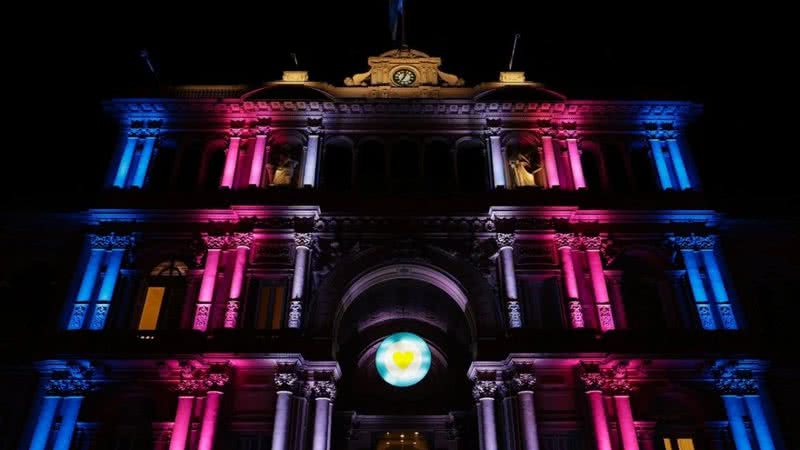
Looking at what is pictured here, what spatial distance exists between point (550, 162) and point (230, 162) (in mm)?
14002

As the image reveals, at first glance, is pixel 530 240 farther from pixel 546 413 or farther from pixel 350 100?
pixel 350 100

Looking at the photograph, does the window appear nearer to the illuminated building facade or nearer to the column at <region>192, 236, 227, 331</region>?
the illuminated building facade

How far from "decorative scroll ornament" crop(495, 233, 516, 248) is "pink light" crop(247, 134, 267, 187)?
10.4 m

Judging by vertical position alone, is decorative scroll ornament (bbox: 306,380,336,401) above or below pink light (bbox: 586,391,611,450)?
above

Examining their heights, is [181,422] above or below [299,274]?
below

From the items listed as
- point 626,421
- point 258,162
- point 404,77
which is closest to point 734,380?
point 626,421

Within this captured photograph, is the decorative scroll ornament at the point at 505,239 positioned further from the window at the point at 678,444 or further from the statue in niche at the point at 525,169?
the window at the point at 678,444

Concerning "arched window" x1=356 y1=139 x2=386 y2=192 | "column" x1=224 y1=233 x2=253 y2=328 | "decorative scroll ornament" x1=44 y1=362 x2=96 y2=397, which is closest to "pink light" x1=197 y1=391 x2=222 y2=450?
"column" x1=224 y1=233 x2=253 y2=328

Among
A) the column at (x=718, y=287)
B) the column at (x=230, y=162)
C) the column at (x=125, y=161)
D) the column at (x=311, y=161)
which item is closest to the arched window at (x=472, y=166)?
the column at (x=311, y=161)

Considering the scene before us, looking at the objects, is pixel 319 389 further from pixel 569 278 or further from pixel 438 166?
pixel 438 166

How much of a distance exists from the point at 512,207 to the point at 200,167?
45.1 ft

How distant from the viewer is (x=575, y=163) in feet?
89.5

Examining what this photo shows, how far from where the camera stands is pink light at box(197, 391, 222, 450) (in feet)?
68.3

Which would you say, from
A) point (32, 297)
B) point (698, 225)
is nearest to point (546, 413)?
point (698, 225)
